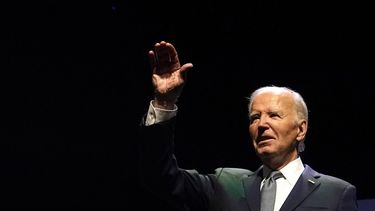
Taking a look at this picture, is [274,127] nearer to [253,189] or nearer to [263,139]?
[263,139]

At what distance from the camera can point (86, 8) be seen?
2990mm

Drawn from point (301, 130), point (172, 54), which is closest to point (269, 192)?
point (301, 130)

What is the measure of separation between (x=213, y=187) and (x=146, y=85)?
5.12ft

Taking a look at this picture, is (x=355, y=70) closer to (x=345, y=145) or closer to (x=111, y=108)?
(x=345, y=145)

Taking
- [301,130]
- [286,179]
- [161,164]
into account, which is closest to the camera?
[161,164]

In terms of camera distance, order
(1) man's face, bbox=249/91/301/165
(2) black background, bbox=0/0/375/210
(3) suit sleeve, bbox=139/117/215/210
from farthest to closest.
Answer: (2) black background, bbox=0/0/375/210 → (1) man's face, bbox=249/91/301/165 → (3) suit sleeve, bbox=139/117/215/210

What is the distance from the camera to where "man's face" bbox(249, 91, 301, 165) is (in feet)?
5.66

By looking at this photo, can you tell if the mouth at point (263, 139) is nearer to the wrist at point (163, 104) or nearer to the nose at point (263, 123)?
the nose at point (263, 123)

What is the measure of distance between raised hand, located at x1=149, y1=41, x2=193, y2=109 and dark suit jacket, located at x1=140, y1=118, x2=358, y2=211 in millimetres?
73

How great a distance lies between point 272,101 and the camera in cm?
179

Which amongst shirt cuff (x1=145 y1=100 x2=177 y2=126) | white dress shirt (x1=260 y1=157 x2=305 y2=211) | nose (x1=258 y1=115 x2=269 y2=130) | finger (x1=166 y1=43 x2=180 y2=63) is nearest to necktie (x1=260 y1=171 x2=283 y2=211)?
white dress shirt (x1=260 y1=157 x2=305 y2=211)

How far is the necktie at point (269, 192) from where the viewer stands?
163 cm

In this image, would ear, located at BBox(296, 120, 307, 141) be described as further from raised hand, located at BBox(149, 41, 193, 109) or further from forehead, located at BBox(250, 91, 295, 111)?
raised hand, located at BBox(149, 41, 193, 109)

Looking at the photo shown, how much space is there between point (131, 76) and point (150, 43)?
0.77ft
